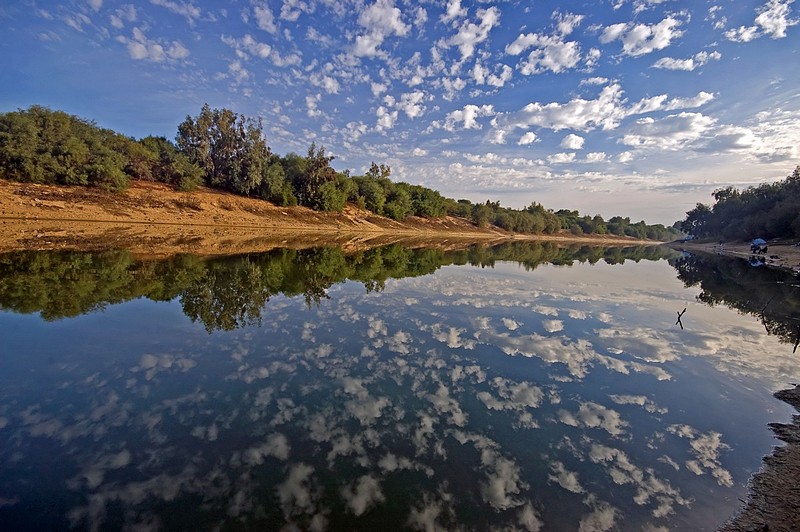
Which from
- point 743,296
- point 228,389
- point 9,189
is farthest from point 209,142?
point 743,296

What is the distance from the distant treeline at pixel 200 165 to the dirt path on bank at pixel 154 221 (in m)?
2.86

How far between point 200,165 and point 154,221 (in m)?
27.8

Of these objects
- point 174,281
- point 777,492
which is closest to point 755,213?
point 777,492

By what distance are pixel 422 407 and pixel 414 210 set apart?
357ft

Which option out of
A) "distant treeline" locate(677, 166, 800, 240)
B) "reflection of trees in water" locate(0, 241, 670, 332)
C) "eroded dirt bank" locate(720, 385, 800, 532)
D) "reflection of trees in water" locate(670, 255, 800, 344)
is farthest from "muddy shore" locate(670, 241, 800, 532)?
"distant treeline" locate(677, 166, 800, 240)

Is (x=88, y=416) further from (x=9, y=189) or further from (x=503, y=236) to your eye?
(x=503, y=236)

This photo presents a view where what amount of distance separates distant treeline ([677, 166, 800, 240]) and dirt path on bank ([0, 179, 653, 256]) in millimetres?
85292

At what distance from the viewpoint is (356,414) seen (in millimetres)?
7484

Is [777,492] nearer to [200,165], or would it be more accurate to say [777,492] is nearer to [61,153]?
[61,153]

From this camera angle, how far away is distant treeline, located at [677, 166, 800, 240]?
73.6 metres

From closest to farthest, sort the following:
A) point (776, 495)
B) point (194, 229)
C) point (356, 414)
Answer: point (776, 495)
point (356, 414)
point (194, 229)

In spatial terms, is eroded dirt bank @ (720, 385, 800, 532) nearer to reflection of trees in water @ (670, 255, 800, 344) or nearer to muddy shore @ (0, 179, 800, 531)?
muddy shore @ (0, 179, 800, 531)

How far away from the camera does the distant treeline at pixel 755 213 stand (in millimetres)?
73562

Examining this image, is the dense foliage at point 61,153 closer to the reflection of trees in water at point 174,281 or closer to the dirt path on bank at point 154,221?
the dirt path on bank at point 154,221
